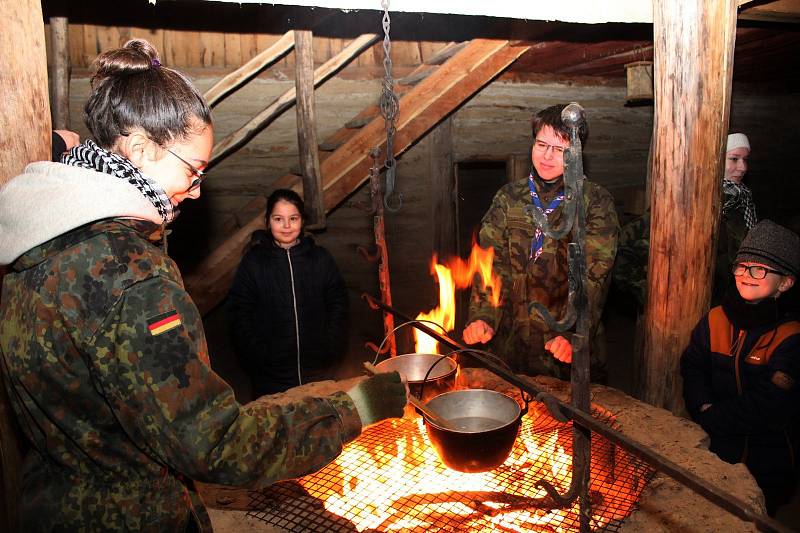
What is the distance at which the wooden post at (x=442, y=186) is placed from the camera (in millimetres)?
6766

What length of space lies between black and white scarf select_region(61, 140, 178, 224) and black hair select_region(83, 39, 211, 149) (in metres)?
0.07

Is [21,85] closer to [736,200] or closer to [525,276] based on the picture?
[525,276]

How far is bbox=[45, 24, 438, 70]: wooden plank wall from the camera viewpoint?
575 cm

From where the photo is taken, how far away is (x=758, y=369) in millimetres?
3227

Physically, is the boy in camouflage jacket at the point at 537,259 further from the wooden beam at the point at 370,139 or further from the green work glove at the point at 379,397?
the wooden beam at the point at 370,139

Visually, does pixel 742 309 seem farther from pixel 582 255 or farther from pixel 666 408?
pixel 582 255

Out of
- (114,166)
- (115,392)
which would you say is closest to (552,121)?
(114,166)

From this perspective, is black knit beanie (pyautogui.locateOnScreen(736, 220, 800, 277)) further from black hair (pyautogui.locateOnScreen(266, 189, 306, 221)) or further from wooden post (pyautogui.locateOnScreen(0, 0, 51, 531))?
wooden post (pyautogui.locateOnScreen(0, 0, 51, 531))

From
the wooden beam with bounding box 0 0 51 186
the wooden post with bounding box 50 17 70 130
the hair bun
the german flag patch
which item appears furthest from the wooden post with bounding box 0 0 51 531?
the wooden post with bounding box 50 17 70 130

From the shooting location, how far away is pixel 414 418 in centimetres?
351

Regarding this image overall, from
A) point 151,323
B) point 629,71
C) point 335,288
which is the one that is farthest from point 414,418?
point 629,71

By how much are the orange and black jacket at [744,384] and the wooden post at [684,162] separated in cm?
19

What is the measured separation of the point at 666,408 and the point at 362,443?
2.00 meters

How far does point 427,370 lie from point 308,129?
3014 mm
